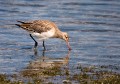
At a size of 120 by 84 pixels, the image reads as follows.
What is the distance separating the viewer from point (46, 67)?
17.7 meters

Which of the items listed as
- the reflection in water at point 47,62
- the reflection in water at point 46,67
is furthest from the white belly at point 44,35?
the reflection in water at point 47,62

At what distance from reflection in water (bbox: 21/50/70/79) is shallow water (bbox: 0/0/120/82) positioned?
38mm

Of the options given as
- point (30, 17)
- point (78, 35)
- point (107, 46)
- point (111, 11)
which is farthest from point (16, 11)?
point (107, 46)

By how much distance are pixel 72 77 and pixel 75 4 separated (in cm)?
1793

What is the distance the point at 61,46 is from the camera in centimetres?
2236

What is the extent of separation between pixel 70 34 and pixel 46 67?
728 cm

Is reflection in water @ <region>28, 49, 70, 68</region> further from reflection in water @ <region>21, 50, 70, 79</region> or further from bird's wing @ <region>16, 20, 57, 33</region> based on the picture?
bird's wing @ <region>16, 20, 57, 33</region>

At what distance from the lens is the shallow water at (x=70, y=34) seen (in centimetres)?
1902

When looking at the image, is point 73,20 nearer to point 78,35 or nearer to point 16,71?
point 78,35

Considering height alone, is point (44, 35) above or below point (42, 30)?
below

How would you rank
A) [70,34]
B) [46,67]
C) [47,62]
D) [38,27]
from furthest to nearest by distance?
1. [70,34]
2. [38,27]
3. [47,62]
4. [46,67]

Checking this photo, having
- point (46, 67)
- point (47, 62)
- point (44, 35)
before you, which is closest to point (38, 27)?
point (44, 35)

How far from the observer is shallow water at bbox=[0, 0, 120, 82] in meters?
19.0

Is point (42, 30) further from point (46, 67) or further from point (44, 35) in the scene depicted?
point (46, 67)
